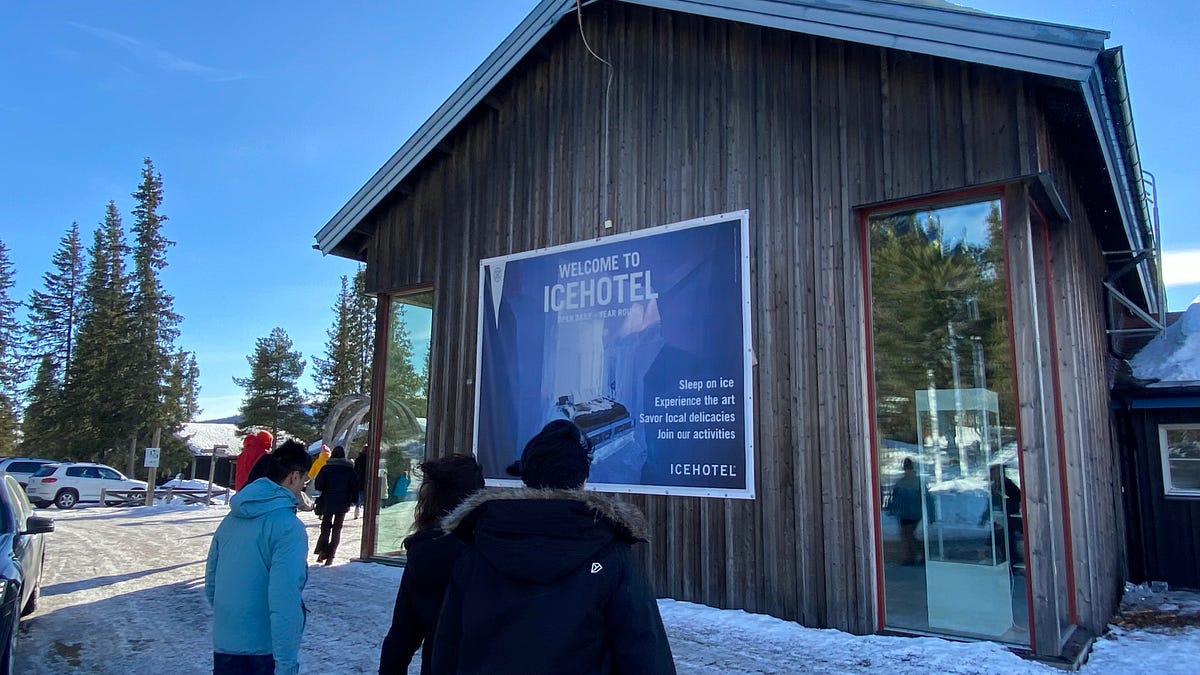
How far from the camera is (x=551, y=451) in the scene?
2.60 meters

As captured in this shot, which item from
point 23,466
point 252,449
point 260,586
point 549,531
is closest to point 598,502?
point 549,531

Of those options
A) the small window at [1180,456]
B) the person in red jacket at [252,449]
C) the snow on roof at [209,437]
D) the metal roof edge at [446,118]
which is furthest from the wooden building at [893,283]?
the snow on roof at [209,437]

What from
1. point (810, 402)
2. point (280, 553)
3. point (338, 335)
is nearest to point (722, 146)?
point (810, 402)

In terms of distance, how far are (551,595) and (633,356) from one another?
609 cm

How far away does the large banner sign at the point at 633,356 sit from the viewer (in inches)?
301

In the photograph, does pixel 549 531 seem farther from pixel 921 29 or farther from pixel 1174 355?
pixel 1174 355

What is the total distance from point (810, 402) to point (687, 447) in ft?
4.36

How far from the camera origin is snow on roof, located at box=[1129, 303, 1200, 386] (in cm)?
1124

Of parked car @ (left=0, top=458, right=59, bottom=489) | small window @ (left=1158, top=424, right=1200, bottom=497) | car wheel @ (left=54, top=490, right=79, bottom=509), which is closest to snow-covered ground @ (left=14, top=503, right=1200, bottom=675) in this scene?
small window @ (left=1158, top=424, right=1200, bottom=497)

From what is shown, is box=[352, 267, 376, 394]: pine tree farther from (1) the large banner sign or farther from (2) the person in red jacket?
(1) the large banner sign

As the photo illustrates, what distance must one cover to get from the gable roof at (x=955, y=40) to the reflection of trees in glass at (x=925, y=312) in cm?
132

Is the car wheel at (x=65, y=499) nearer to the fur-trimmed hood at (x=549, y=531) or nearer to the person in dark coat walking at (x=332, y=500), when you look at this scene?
the person in dark coat walking at (x=332, y=500)

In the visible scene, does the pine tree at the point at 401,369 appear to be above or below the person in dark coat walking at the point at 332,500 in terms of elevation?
above

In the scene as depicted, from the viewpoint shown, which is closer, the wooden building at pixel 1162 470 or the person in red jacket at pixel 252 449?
the person in red jacket at pixel 252 449
